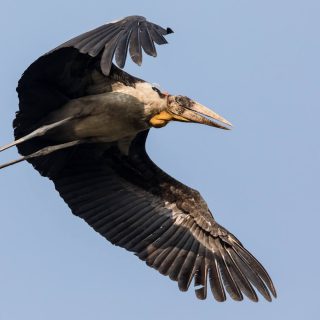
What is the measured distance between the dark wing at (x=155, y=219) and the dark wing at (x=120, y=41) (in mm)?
3226

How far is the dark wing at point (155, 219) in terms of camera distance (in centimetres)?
1834

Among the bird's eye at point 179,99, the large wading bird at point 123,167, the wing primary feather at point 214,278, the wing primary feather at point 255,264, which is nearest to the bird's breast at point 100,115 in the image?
the large wading bird at point 123,167

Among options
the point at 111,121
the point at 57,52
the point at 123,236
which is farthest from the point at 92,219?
the point at 57,52

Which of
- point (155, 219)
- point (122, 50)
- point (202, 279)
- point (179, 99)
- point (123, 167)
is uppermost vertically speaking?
point (179, 99)

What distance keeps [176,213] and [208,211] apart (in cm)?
52

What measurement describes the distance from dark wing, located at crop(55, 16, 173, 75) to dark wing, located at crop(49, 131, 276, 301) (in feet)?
10.6

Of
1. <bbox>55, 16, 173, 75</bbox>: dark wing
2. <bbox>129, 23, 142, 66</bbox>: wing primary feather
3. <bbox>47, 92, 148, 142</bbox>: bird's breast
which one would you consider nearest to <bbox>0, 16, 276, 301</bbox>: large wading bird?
<bbox>47, 92, 148, 142</bbox>: bird's breast

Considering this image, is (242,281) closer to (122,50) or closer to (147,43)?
(147,43)

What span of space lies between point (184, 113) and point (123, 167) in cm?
158

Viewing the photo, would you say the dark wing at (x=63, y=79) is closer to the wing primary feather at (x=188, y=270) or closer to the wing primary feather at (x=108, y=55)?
the wing primary feather at (x=108, y=55)

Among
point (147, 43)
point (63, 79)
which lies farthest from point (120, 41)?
point (63, 79)

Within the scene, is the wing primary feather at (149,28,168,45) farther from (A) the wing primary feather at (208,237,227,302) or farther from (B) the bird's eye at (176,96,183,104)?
Answer: (A) the wing primary feather at (208,237,227,302)

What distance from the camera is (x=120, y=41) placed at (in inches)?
610

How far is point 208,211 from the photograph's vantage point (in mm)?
19219
